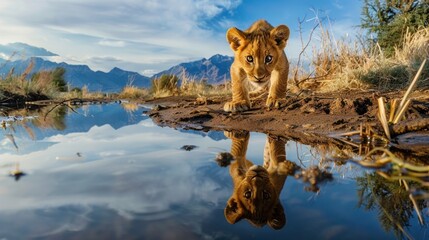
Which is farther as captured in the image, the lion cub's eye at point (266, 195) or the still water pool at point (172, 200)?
the lion cub's eye at point (266, 195)

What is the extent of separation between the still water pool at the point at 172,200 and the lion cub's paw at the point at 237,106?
241 centimetres

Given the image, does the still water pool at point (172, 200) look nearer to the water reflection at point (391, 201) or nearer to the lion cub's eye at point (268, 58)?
the water reflection at point (391, 201)

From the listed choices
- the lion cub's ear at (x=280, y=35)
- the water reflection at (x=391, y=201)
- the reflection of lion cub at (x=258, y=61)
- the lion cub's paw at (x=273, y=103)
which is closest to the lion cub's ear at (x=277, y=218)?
the water reflection at (x=391, y=201)

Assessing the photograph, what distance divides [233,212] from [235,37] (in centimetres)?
382

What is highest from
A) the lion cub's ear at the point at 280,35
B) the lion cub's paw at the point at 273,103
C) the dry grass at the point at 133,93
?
the lion cub's ear at the point at 280,35

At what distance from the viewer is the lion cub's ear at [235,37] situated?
4.80 meters

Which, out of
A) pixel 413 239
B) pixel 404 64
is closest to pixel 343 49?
pixel 404 64

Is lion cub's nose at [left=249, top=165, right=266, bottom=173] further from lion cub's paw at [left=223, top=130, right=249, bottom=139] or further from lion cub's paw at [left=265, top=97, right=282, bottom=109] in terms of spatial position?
lion cub's paw at [left=265, top=97, right=282, bottom=109]

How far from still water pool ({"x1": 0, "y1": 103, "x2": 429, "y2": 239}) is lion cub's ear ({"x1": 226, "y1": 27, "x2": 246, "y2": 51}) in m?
2.33

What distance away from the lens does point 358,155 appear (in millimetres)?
2590

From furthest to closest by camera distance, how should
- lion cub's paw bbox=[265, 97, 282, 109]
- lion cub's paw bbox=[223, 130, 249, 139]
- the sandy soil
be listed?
lion cub's paw bbox=[265, 97, 282, 109] → the sandy soil → lion cub's paw bbox=[223, 130, 249, 139]

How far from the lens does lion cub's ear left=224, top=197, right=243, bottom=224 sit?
1372mm

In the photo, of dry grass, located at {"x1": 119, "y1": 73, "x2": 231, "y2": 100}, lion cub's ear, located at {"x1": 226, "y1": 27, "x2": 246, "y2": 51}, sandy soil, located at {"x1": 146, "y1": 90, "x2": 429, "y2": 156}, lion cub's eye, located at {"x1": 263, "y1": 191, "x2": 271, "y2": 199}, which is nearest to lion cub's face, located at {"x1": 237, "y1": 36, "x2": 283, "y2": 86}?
lion cub's ear, located at {"x1": 226, "y1": 27, "x2": 246, "y2": 51}

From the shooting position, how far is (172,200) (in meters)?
1.63
